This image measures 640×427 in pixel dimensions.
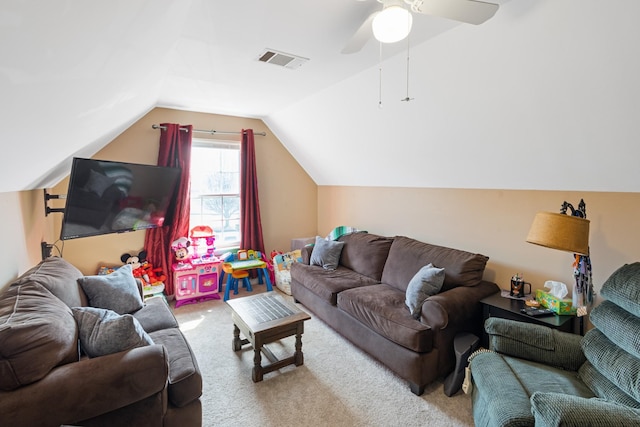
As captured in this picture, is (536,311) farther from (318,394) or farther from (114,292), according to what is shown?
(114,292)

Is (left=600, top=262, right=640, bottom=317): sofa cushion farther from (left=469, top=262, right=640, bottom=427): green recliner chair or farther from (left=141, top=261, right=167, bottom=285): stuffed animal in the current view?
(left=141, top=261, right=167, bottom=285): stuffed animal

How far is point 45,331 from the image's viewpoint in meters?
1.40

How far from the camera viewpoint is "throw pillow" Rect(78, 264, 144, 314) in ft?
7.66

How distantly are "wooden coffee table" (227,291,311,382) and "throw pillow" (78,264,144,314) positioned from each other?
0.79 meters

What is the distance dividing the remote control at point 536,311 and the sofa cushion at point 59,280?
3084 mm

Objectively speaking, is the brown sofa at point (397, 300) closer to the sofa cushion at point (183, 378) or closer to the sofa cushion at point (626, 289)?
the sofa cushion at point (626, 289)

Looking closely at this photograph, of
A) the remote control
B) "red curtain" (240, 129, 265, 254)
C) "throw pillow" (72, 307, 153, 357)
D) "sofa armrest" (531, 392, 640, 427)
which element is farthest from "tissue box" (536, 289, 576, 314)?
"red curtain" (240, 129, 265, 254)

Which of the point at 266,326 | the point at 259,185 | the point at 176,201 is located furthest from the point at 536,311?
the point at 176,201

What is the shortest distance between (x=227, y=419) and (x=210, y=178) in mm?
3182

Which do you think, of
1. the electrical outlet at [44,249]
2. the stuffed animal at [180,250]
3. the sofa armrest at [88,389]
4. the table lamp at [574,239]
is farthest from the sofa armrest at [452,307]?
the electrical outlet at [44,249]

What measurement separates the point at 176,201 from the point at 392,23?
344 cm

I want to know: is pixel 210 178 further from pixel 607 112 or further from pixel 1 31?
pixel 607 112

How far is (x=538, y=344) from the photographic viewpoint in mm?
1888

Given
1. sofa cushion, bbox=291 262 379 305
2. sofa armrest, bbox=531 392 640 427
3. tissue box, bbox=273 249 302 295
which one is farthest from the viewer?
tissue box, bbox=273 249 302 295
